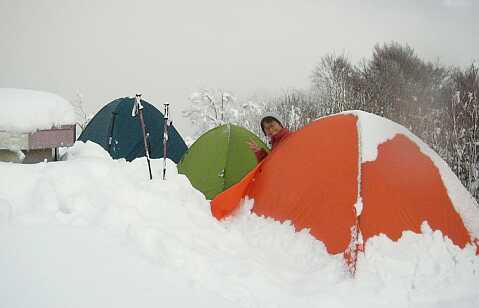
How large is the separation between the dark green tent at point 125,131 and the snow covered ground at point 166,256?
184 inches

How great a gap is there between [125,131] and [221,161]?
3.05m

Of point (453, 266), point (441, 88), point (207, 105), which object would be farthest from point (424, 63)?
point (453, 266)

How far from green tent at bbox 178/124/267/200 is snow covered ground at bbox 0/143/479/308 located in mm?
2191

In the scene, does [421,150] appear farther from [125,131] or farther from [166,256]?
[125,131]

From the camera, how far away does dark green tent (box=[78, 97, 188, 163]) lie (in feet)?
28.6

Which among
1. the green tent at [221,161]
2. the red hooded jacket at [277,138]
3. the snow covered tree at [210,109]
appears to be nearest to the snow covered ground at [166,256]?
the red hooded jacket at [277,138]

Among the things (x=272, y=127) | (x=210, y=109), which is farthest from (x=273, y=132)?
(x=210, y=109)

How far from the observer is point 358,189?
4.01 m

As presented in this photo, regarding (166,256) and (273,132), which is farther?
(273,132)

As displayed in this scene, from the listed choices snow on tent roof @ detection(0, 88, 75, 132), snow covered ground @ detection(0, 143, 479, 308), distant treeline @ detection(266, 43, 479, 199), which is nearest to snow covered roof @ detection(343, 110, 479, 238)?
snow covered ground @ detection(0, 143, 479, 308)

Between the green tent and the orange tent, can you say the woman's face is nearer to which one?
the orange tent

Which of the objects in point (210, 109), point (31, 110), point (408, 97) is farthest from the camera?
point (210, 109)

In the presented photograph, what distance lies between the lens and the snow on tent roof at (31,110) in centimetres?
352

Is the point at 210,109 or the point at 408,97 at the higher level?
the point at 408,97
